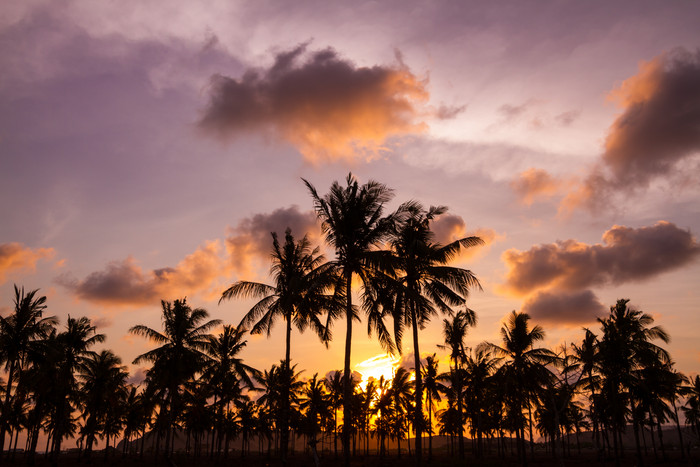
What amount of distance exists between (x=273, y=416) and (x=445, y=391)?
20711 mm

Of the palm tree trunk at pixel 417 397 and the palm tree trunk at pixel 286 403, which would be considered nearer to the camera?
the palm tree trunk at pixel 417 397

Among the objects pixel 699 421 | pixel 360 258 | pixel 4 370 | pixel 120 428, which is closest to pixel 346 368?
pixel 360 258

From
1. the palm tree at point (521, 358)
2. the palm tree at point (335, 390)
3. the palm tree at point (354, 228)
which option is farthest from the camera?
the palm tree at point (335, 390)

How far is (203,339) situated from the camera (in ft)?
143

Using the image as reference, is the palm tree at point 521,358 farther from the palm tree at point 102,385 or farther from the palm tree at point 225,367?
the palm tree at point 102,385

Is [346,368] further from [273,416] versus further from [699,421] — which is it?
[699,421]

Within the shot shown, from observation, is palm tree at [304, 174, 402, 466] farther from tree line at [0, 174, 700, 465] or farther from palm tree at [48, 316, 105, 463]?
palm tree at [48, 316, 105, 463]

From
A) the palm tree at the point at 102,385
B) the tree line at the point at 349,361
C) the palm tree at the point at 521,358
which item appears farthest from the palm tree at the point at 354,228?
the palm tree at the point at 102,385

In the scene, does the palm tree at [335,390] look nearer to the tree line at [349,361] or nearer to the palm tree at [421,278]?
the tree line at [349,361]

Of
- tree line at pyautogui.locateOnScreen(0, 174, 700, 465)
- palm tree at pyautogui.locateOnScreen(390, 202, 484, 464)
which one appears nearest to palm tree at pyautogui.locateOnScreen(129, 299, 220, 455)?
→ tree line at pyautogui.locateOnScreen(0, 174, 700, 465)

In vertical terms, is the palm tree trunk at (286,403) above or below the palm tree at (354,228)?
below

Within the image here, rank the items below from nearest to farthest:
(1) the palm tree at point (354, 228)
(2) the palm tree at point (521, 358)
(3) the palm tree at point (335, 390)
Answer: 1. (1) the palm tree at point (354, 228)
2. (2) the palm tree at point (521, 358)
3. (3) the palm tree at point (335, 390)

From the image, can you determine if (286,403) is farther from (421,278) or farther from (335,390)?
(335,390)

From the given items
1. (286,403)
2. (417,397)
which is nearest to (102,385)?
(286,403)
